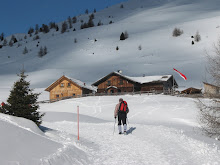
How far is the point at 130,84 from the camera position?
178 feet

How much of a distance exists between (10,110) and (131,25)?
394 ft

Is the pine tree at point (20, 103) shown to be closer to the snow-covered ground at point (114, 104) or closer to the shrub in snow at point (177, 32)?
the snow-covered ground at point (114, 104)

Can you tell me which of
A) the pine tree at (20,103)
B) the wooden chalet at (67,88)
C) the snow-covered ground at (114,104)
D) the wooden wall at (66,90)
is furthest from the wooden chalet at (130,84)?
the pine tree at (20,103)

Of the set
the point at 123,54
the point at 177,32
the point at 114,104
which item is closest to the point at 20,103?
the point at 114,104

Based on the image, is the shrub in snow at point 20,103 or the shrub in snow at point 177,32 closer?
the shrub in snow at point 20,103

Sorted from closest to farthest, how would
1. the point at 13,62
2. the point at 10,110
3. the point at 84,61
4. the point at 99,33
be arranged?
the point at 10,110 → the point at 84,61 → the point at 13,62 → the point at 99,33

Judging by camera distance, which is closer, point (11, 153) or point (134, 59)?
point (11, 153)

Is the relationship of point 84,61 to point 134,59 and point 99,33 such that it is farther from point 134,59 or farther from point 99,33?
point 99,33

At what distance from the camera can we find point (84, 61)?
301ft

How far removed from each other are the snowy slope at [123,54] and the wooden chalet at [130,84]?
729 centimetres

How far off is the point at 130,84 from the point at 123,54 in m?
38.6

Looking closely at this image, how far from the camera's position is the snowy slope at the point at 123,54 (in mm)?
73188

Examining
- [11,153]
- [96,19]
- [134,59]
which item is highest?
[96,19]

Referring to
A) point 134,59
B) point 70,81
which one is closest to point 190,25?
point 134,59
